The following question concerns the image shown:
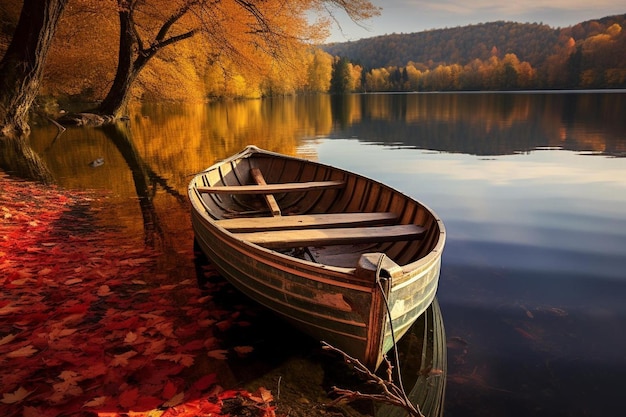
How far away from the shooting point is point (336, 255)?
5.31 meters

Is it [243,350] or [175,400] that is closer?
[175,400]

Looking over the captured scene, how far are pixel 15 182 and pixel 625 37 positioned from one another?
13424 centimetres

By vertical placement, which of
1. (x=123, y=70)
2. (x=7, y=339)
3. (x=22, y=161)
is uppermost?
(x=123, y=70)

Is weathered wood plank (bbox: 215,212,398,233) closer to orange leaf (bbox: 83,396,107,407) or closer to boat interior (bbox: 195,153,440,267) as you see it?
boat interior (bbox: 195,153,440,267)

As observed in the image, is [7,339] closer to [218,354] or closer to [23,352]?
[23,352]

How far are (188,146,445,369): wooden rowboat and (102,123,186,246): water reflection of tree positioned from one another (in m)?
1.19

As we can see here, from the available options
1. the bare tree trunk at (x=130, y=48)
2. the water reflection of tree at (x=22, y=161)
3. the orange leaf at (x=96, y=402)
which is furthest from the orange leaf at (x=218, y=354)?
the bare tree trunk at (x=130, y=48)

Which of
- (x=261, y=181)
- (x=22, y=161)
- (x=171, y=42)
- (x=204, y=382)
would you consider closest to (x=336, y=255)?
(x=204, y=382)

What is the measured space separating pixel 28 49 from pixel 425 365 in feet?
54.2

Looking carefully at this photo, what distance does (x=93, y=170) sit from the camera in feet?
43.3

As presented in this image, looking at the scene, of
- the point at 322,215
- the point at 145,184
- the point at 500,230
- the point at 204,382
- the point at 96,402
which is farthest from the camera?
the point at 145,184

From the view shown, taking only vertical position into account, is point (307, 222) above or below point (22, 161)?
below

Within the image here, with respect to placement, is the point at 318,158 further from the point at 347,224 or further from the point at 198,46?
the point at 198,46

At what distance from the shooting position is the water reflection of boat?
3480mm
